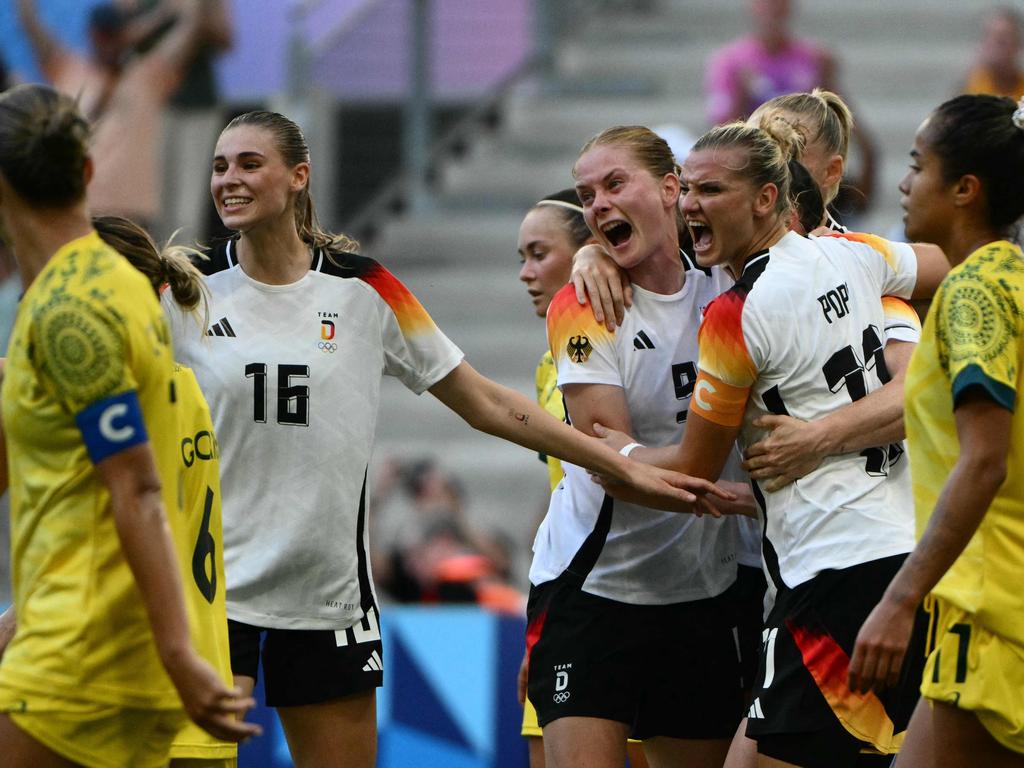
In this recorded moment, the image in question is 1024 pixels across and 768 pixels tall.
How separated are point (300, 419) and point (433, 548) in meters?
4.73

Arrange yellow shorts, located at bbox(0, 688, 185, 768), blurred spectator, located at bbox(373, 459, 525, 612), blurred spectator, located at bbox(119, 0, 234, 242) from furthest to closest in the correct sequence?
blurred spectator, located at bbox(119, 0, 234, 242) < blurred spectator, located at bbox(373, 459, 525, 612) < yellow shorts, located at bbox(0, 688, 185, 768)

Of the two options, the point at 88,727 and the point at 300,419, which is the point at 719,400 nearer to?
the point at 300,419

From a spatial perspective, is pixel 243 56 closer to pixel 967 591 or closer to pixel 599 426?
pixel 599 426

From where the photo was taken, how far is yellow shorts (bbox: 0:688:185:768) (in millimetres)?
3629

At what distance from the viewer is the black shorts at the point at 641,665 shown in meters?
5.16

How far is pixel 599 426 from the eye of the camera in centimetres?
511

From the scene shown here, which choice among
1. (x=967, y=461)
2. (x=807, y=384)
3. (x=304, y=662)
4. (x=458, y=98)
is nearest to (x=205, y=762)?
(x=304, y=662)

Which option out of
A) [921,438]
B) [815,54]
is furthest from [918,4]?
[921,438]

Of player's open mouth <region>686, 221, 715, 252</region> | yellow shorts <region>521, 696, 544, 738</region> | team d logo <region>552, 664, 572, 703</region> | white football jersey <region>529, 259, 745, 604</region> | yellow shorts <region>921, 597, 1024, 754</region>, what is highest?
player's open mouth <region>686, 221, 715, 252</region>

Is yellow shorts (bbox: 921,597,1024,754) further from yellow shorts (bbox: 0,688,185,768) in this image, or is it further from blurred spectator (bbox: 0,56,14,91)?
blurred spectator (bbox: 0,56,14,91)

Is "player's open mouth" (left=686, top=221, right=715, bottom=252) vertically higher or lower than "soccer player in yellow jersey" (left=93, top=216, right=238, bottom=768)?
higher

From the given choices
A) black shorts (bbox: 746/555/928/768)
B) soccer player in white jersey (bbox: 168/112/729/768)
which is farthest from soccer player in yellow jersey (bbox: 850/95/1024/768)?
soccer player in white jersey (bbox: 168/112/729/768)

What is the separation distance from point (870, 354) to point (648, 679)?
4.03 ft

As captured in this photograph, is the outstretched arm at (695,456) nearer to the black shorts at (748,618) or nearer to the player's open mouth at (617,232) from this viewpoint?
the black shorts at (748,618)
